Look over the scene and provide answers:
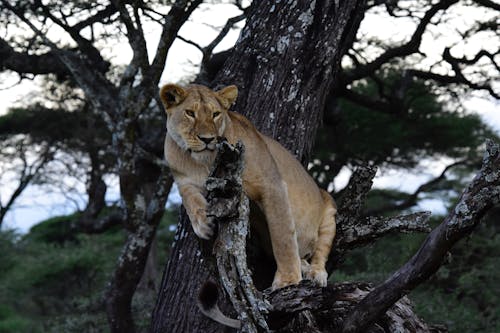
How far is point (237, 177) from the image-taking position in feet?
10.7

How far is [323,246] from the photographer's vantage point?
4254mm

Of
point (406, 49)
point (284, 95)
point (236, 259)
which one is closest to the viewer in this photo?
point (236, 259)

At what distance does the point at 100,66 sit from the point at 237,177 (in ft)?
24.3

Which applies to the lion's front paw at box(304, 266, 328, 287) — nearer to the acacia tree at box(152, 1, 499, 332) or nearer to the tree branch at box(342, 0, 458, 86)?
the acacia tree at box(152, 1, 499, 332)

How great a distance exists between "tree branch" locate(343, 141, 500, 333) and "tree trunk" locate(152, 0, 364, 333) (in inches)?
49.2

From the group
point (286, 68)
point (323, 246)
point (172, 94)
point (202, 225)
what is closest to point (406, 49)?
point (286, 68)

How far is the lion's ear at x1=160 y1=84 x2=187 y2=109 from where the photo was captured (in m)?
3.78

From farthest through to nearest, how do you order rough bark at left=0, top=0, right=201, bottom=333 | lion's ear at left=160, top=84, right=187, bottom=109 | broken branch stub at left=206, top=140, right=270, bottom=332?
rough bark at left=0, top=0, right=201, bottom=333
lion's ear at left=160, top=84, right=187, bottom=109
broken branch stub at left=206, top=140, right=270, bottom=332

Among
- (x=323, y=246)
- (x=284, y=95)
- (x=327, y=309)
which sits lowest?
(x=327, y=309)

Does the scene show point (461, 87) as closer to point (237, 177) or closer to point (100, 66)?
point (100, 66)

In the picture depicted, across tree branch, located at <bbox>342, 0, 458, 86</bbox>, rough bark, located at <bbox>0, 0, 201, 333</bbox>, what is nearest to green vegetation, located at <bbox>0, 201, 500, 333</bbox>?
rough bark, located at <bbox>0, 0, 201, 333</bbox>

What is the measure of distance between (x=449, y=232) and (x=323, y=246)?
114cm

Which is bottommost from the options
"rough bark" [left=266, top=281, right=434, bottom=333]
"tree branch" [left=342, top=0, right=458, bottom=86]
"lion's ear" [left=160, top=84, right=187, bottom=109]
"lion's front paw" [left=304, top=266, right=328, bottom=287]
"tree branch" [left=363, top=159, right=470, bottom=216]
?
"rough bark" [left=266, top=281, right=434, bottom=333]

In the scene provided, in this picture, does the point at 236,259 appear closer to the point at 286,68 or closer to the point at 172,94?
the point at 172,94
